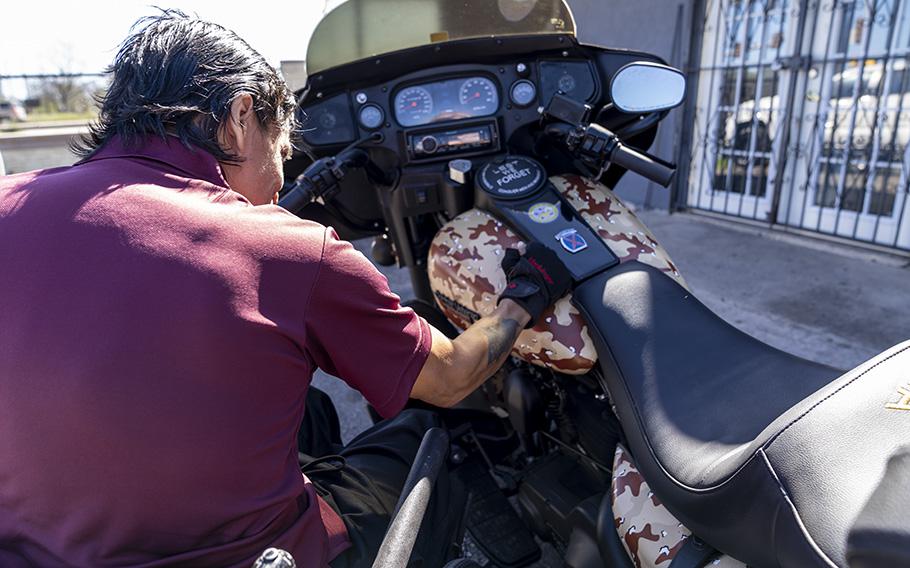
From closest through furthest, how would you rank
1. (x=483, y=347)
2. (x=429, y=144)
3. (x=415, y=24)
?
1. (x=483, y=347)
2. (x=429, y=144)
3. (x=415, y=24)

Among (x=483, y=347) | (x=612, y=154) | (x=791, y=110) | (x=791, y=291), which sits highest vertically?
(x=612, y=154)

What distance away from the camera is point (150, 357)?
856 millimetres

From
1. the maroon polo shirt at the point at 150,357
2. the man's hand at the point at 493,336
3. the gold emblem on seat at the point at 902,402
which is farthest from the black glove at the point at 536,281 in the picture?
the gold emblem on seat at the point at 902,402

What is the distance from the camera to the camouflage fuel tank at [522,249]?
1.40 meters

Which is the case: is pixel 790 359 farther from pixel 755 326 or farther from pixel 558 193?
pixel 755 326

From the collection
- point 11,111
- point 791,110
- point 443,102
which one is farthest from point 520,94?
point 11,111

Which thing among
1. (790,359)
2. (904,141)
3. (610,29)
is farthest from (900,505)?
(610,29)

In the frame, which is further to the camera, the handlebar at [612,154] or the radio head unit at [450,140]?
the radio head unit at [450,140]

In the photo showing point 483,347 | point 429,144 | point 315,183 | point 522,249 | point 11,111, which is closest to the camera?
point 483,347

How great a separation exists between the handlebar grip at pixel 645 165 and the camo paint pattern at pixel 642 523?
2.52ft

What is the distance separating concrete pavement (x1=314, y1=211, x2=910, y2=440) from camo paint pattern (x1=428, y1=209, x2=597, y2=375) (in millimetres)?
1457

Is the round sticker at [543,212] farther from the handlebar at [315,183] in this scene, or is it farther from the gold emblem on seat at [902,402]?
the gold emblem on seat at [902,402]

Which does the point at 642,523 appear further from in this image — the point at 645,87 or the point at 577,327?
the point at 645,87

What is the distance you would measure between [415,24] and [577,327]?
1.16 metres
